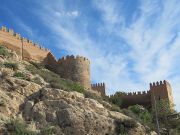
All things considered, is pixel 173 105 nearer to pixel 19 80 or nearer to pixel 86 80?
pixel 86 80

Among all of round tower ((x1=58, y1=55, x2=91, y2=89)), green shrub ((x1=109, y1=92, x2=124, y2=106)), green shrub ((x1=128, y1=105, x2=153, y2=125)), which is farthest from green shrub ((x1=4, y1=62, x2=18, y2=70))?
green shrub ((x1=109, y1=92, x2=124, y2=106))

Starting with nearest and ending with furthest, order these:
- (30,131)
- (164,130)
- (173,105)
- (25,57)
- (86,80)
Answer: (30,131), (164,130), (25,57), (86,80), (173,105)

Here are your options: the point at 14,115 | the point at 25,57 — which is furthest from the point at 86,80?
the point at 14,115

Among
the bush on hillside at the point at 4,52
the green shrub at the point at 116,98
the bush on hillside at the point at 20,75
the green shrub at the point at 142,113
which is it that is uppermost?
the bush on hillside at the point at 4,52

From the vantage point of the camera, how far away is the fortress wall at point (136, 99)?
45.3 metres

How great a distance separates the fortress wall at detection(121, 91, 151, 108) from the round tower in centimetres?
812

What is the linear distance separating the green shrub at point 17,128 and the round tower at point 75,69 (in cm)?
1651

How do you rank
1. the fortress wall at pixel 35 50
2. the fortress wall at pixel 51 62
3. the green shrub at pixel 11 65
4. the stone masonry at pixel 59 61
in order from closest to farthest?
the green shrub at pixel 11 65, the stone masonry at pixel 59 61, the fortress wall at pixel 35 50, the fortress wall at pixel 51 62

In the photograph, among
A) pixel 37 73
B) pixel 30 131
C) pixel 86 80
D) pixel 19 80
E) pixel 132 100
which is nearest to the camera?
pixel 30 131

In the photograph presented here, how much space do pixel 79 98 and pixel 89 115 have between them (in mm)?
2339

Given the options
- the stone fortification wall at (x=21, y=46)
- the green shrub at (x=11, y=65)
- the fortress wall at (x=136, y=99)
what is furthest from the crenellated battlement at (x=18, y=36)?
the fortress wall at (x=136, y=99)

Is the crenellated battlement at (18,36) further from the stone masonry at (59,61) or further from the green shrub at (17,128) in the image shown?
the green shrub at (17,128)

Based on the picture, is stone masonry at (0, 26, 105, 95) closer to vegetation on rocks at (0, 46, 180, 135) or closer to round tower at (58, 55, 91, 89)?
round tower at (58, 55, 91, 89)

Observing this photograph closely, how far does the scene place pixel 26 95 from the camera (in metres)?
25.9
